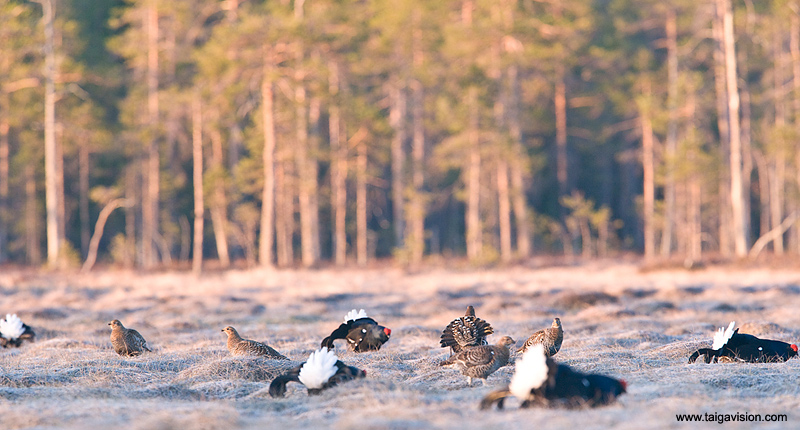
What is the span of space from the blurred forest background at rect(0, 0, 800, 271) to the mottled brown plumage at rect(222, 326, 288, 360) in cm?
2304

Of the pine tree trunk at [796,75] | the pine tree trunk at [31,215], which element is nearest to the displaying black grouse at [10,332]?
the pine tree trunk at [31,215]

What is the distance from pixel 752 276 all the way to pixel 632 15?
28696mm

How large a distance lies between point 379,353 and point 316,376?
3.34 meters

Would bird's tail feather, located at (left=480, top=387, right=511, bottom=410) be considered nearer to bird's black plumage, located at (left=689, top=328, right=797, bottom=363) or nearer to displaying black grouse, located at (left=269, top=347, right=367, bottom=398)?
displaying black grouse, located at (left=269, top=347, right=367, bottom=398)

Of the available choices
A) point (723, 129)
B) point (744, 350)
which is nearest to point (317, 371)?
point (744, 350)

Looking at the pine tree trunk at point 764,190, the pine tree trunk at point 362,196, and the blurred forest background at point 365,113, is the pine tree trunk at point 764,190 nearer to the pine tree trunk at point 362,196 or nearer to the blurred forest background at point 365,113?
the blurred forest background at point 365,113

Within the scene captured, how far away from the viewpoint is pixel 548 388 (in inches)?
277

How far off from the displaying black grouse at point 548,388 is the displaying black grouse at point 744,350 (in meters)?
3.15

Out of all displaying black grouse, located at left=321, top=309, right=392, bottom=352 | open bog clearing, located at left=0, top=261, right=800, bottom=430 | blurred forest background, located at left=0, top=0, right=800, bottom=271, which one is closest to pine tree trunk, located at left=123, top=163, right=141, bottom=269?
blurred forest background, located at left=0, top=0, right=800, bottom=271

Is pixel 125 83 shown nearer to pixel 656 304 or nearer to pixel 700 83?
pixel 700 83

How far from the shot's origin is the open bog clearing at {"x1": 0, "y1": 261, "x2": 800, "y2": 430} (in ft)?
22.7

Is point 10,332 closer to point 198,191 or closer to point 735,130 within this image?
point 198,191

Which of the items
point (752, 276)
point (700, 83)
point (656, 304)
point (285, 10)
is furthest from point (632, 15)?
point (656, 304)

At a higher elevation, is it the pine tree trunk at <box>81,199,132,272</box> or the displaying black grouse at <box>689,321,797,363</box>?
the pine tree trunk at <box>81,199,132,272</box>
